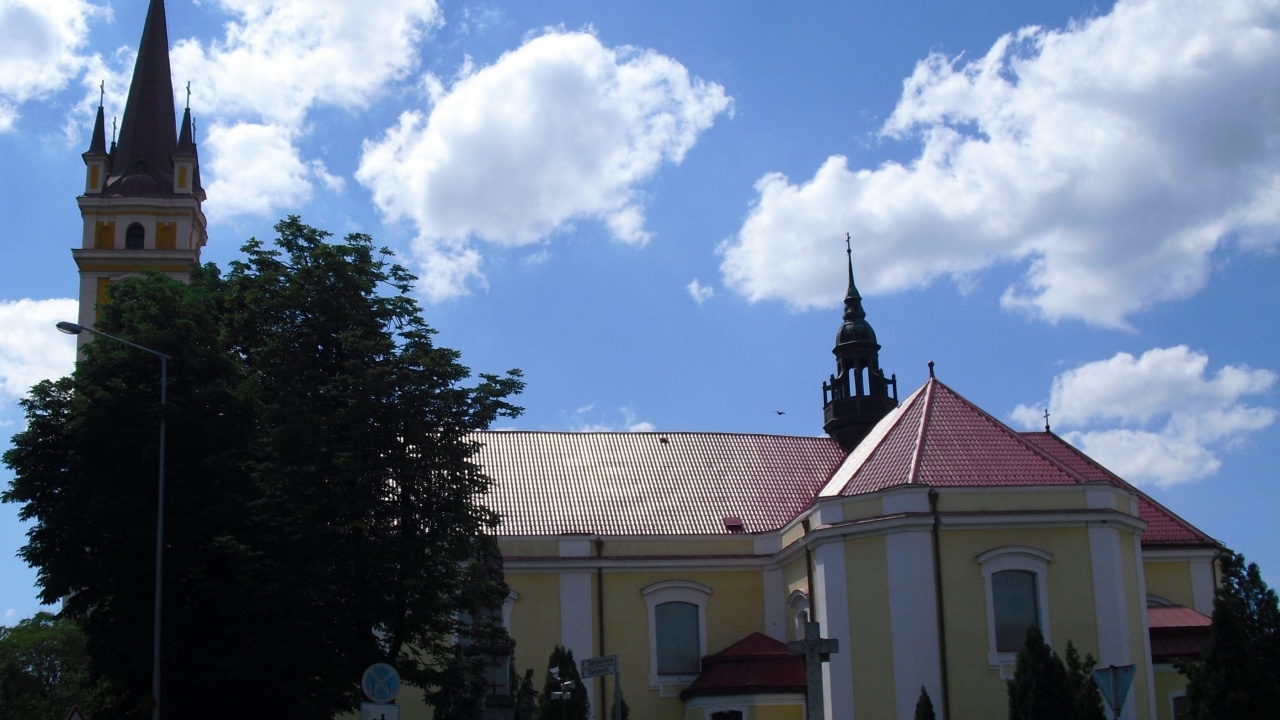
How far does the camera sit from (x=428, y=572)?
70.4ft

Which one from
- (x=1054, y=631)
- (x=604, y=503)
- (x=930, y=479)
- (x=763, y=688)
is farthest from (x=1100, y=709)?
(x=604, y=503)

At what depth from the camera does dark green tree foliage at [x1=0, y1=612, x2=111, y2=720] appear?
1989 inches

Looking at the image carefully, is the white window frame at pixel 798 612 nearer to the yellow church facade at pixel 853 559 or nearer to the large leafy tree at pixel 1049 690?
the yellow church facade at pixel 853 559

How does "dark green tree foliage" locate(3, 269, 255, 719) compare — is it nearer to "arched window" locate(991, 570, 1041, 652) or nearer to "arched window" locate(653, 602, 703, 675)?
"arched window" locate(653, 602, 703, 675)

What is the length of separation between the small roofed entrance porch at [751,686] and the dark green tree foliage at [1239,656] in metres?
9.76

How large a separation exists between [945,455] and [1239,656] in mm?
8659

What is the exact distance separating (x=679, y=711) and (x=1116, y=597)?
11263mm

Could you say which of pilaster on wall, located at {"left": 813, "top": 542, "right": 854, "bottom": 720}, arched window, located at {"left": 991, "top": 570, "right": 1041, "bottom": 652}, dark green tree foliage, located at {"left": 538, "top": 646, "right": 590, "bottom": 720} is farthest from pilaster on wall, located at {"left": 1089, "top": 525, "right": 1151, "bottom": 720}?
dark green tree foliage, located at {"left": 538, "top": 646, "right": 590, "bottom": 720}

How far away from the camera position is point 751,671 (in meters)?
30.8

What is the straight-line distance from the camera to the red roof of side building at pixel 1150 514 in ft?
110

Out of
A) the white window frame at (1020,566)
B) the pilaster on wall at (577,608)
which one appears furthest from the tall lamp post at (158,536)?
the white window frame at (1020,566)

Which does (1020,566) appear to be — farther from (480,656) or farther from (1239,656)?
(480,656)

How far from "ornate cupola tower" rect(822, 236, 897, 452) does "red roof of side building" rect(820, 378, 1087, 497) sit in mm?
6608

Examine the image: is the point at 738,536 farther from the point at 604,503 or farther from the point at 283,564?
the point at 283,564
